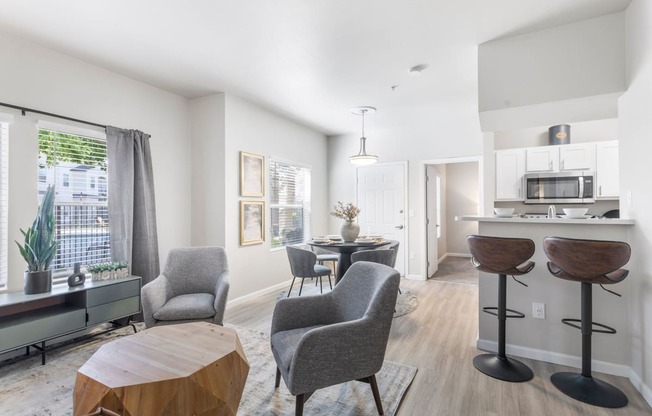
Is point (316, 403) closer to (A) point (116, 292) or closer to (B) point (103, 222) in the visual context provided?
(A) point (116, 292)

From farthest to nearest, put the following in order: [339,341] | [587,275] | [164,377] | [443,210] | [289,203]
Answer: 1. [443,210]
2. [289,203]
3. [587,275]
4. [339,341]
5. [164,377]

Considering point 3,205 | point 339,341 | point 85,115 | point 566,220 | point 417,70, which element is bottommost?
point 339,341

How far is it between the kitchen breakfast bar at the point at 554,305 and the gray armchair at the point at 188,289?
7.57 ft

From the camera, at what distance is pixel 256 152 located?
4.44 metres

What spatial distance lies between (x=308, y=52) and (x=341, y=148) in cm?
329

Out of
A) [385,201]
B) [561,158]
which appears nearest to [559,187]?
[561,158]

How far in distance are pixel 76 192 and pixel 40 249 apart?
70 cm

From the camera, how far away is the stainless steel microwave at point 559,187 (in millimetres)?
4148

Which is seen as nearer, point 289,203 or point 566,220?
point 566,220

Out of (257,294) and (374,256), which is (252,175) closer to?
(257,294)

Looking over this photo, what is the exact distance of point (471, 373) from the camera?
2.36m

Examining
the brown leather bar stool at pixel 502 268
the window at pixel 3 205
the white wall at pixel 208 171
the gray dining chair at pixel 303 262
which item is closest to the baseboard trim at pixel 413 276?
the gray dining chair at pixel 303 262

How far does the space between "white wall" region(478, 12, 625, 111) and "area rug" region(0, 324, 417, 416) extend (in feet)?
7.73

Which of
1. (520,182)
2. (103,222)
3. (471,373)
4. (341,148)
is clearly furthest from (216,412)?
(341,148)
